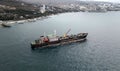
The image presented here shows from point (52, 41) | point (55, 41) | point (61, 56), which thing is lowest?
point (61, 56)

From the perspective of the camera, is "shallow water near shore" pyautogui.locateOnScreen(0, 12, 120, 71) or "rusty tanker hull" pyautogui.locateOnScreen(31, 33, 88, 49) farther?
"rusty tanker hull" pyautogui.locateOnScreen(31, 33, 88, 49)

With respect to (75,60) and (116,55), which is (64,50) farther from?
(116,55)

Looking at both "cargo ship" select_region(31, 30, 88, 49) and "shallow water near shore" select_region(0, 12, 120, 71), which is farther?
"cargo ship" select_region(31, 30, 88, 49)

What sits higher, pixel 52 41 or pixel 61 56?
pixel 52 41

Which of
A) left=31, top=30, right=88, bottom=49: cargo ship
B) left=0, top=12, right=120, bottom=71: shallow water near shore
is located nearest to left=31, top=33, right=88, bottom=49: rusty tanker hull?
left=31, top=30, right=88, bottom=49: cargo ship

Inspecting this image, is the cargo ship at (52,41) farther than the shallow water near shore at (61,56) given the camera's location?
Yes

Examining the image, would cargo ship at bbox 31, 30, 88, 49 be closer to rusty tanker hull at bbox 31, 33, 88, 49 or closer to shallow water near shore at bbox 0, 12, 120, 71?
rusty tanker hull at bbox 31, 33, 88, 49

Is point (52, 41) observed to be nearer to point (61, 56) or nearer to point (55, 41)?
point (55, 41)

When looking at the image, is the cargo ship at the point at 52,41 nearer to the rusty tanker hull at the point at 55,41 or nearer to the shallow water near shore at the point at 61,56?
the rusty tanker hull at the point at 55,41

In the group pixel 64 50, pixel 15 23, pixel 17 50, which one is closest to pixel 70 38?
pixel 64 50

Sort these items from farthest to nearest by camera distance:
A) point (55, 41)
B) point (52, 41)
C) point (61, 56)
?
point (55, 41), point (52, 41), point (61, 56)

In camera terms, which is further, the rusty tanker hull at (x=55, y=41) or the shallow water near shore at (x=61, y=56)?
the rusty tanker hull at (x=55, y=41)

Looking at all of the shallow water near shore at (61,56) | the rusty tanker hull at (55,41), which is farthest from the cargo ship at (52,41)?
the shallow water near shore at (61,56)

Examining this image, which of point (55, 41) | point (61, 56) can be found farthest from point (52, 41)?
point (61, 56)
